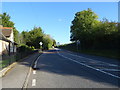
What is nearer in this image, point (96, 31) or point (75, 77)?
point (75, 77)

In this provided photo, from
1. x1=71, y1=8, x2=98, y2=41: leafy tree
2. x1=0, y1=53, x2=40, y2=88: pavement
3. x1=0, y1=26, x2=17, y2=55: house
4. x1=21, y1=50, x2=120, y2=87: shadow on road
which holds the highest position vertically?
x1=71, y1=8, x2=98, y2=41: leafy tree

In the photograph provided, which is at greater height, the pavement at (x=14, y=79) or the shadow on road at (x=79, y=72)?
the pavement at (x=14, y=79)

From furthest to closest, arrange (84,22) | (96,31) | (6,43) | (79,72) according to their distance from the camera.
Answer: (84,22)
(96,31)
(6,43)
(79,72)

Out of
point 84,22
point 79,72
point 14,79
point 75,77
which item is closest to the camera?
point 14,79

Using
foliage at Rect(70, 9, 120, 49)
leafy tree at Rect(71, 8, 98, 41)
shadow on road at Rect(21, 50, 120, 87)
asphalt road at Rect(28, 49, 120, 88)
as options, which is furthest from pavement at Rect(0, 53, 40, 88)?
leafy tree at Rect(71, 8, 98, 41)

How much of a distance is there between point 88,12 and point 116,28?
21.7m

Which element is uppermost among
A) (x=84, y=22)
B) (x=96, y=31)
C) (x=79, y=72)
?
(x=84, y=22)

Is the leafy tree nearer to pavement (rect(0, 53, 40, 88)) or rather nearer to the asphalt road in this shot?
the asphalt road

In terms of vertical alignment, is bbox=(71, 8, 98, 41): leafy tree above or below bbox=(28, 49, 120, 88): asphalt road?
above

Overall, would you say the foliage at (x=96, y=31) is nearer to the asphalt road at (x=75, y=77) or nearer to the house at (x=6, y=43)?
the asphalt road at (x=75, y=77)

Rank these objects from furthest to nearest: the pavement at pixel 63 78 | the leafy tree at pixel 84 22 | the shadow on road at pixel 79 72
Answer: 1. the leafy tree at pixel 84 22
2. the shadow on road at pixel 79 72
3. the pavement at pixel 63 78

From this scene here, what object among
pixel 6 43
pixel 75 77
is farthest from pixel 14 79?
pixel 6 43

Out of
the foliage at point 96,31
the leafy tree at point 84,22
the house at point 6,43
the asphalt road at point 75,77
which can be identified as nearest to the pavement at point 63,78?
the asphalt road at point 75,77

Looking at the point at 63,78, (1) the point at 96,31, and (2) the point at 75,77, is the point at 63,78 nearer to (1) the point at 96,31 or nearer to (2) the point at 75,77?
(2) the point at 75,77
